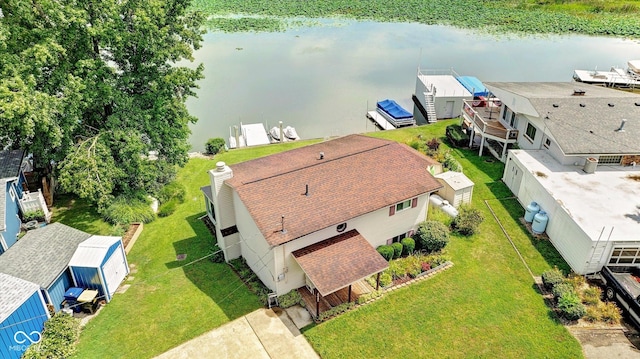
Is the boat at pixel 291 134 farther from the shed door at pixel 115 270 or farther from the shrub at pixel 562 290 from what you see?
the shrub at pixel 562 290

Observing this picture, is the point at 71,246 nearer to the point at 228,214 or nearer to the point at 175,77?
the point at 228,214

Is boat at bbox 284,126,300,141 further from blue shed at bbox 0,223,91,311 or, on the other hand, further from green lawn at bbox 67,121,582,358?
blue shed at bbox 0,223,91,311

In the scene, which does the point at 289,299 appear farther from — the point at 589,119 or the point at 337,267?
the point at 589,119

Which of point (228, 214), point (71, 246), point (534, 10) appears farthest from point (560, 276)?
point (534, 10)

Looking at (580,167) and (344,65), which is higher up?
(580,167)

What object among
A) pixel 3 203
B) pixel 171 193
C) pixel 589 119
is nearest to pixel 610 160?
pixel 589 119

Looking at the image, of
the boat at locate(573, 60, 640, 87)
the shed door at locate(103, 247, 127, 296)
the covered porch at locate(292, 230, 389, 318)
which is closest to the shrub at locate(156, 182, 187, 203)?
the shed door at locate(103, 247, 127, 296)
